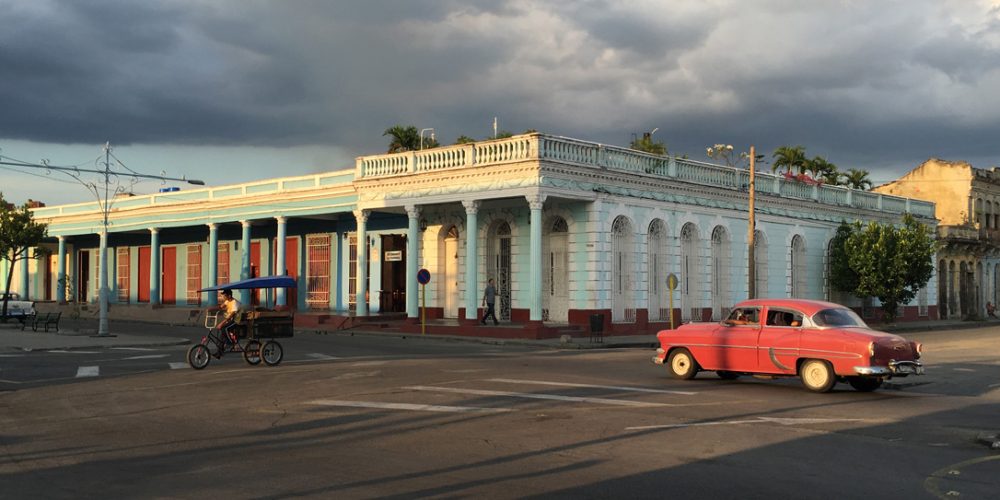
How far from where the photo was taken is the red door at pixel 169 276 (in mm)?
52531

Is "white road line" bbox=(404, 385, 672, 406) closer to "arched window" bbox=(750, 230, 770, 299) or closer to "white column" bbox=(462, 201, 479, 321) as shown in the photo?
"white column" bbox=(462, 201, 479, 321)

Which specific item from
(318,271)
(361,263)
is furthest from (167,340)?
(318,271)

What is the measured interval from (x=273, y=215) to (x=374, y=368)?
24.5 m

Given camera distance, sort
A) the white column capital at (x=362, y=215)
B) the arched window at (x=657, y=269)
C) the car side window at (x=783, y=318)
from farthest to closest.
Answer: the white column capital at (x=362, y=215)
the arched window at (x=657, y=269)
the car side window at (x=783, y=318)

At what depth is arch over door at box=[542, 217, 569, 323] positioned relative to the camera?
34.3 metres

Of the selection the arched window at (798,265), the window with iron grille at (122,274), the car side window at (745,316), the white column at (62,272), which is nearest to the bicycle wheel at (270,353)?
the car side window at (745,316)

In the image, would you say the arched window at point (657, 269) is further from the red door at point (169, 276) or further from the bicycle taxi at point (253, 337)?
the red door at point (169, 276)

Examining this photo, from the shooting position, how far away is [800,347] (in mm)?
15578

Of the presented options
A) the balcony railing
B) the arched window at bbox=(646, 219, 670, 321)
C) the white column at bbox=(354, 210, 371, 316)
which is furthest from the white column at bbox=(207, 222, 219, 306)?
the arched window at bbox=(646, 219, 670, 321)

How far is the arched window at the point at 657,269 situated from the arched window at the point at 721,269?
351cm

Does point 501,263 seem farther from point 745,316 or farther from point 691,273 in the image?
point 745,316

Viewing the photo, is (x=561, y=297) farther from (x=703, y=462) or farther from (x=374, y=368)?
(x=703, y=462)

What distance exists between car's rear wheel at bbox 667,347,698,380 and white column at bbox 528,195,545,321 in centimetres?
1332

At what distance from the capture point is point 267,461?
952 centimetres
